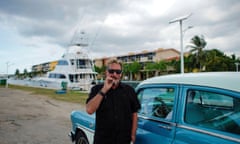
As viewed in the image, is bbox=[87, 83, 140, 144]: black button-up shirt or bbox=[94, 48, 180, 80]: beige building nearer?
bbox=[87, 83, 140, 144]: black button-up shirt

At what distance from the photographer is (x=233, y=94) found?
2.03m

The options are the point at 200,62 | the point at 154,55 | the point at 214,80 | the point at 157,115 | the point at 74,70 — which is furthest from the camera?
the point at 154,55

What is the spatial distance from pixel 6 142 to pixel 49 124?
2.61 meters

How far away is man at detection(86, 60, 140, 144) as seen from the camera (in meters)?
2.63

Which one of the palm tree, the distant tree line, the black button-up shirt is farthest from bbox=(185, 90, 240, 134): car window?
the palm tree

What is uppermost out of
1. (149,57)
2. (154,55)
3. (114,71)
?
(154,55)

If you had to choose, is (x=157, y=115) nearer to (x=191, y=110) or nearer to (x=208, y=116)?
(x=191, y=110)

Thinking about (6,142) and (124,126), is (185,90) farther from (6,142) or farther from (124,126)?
(6,142)

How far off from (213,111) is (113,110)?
3.53ft

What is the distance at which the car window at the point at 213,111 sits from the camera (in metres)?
2.10

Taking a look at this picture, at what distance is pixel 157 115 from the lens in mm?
2898

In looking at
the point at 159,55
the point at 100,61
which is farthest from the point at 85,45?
the point at 100,61

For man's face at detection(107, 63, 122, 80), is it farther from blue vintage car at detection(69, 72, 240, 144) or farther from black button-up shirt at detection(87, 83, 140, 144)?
blue vintage car at detection(69, 72, 240, 144)

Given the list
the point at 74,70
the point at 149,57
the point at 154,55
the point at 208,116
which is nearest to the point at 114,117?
the point at 208,116
